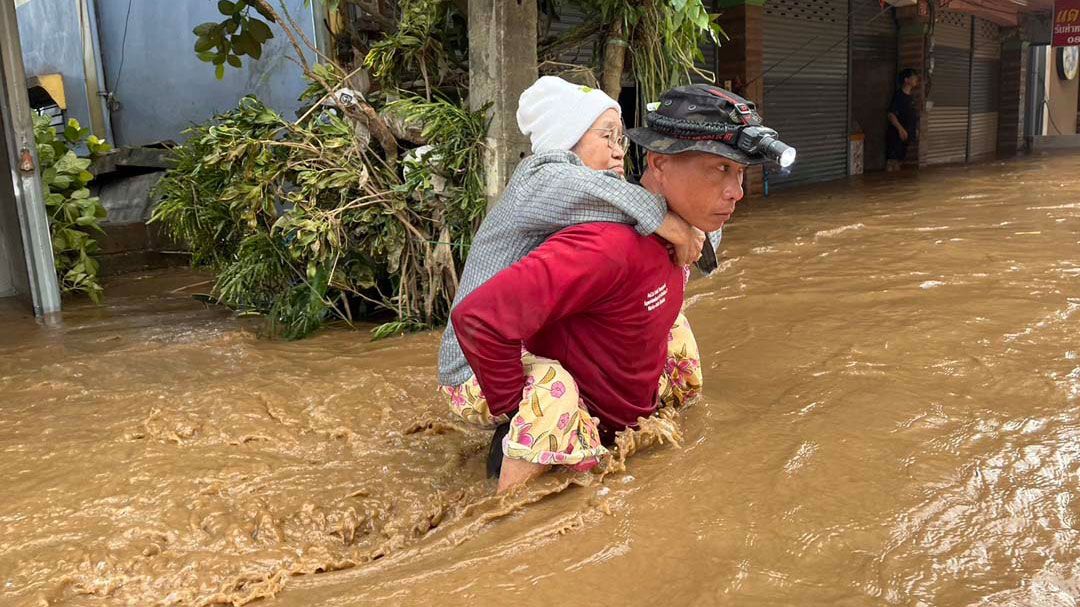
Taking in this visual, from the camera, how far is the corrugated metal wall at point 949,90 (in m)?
16.6

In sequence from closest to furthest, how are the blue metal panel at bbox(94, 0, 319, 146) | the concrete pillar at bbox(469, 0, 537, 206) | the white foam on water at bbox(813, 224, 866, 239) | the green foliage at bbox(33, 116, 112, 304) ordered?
the concrete pillar at bbox(469, 0, 537, 206)
the green foliage at bbox(33, 116, 112, 304)
the white foam on water at bbox(813, 224, 866, 239)
the blue metal panel at bbox(94, 0, 319, 146)

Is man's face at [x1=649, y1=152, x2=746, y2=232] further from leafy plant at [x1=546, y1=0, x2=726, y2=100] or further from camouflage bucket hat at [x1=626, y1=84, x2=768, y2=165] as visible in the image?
leafy plant at [x1=546, y1=0, x2=726, y2=100]

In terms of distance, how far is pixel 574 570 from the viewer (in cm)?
187

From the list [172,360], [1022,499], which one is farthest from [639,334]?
[172,360]

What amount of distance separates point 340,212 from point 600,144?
270 cm

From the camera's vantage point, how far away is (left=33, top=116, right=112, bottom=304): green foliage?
6633 mm

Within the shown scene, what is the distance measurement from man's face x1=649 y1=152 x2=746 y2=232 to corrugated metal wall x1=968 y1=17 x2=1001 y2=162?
1792 cm

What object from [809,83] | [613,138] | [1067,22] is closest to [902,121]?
[809,83]

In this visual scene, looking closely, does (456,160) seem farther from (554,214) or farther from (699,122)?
(699,122)

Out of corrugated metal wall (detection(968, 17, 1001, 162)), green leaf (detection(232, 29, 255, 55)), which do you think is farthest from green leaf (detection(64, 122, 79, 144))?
corrugated metal wall (detection(968, 17, 1001, 162))

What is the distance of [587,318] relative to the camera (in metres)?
2.41

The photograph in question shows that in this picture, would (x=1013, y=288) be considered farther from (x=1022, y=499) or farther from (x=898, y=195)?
(x=898, y=195)

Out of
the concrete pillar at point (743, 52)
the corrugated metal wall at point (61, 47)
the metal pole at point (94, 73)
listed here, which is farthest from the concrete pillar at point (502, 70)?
the corrugated metal wall at point (61, 47)

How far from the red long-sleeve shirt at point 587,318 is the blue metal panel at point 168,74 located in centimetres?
576
